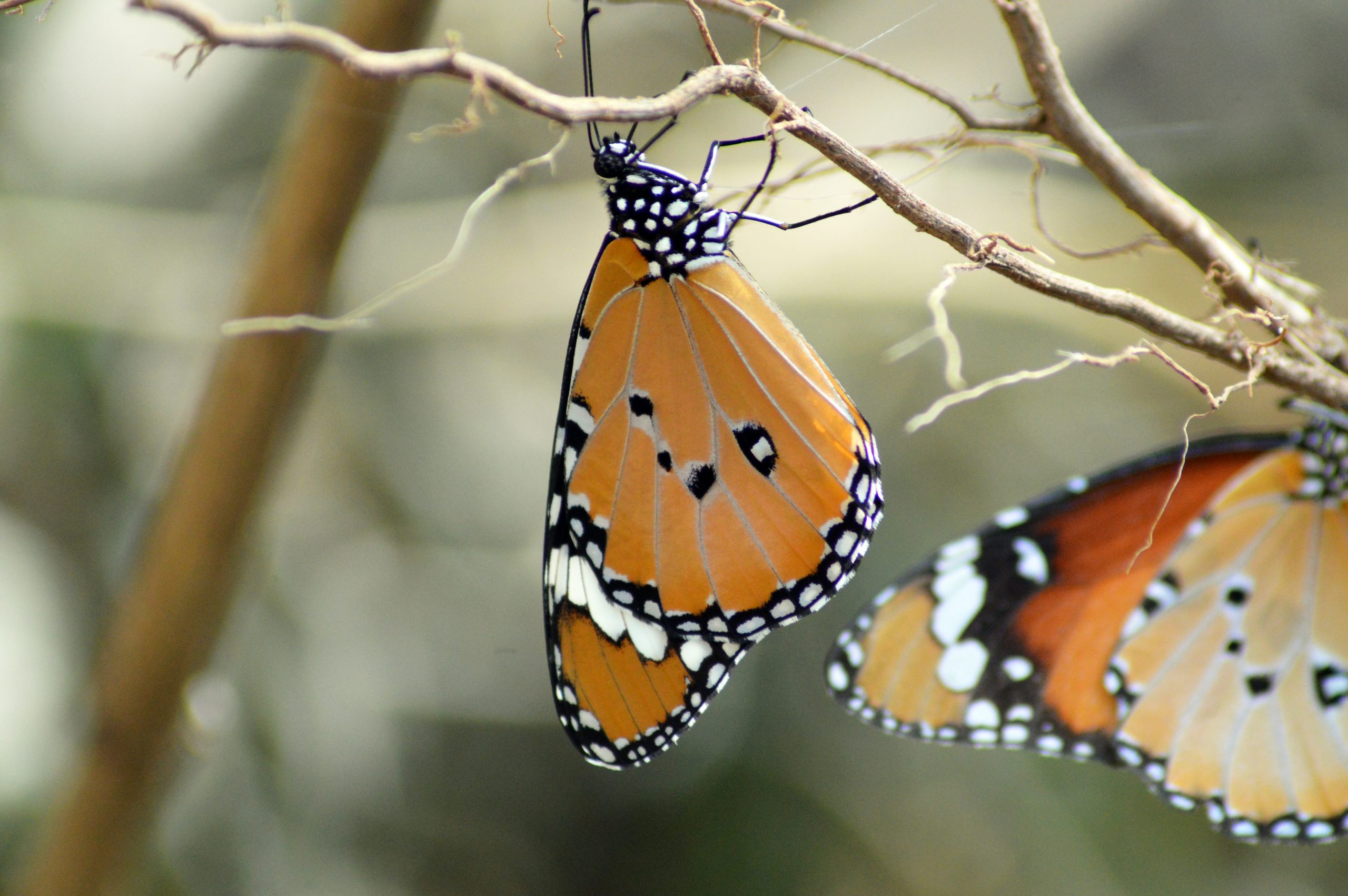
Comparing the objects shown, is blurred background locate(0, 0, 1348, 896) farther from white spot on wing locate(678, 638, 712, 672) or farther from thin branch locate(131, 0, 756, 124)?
thin branch locate(131, 0, 756, 124)

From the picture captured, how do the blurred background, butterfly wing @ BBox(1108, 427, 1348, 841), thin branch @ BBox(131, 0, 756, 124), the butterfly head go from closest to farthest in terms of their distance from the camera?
1. thin branch @ BBox(131, 0, 756, 124)
2. the butterfly head
3. butterfly wing @ BBox(1108, 427, 1348, 841)
4. the blurred background

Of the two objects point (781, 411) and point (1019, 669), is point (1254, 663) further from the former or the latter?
point (781, 411)

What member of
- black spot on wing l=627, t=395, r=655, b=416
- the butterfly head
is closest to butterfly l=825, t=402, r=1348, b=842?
black spot on wing l=627, t=395, r=655, b=416

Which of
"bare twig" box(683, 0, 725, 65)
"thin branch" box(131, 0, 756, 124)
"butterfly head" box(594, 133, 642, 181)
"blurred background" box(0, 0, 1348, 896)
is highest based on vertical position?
"bare twig" box(683, 0, 725, 65)

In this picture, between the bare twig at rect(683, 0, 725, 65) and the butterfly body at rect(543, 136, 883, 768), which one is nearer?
the bare twig at rect(683, 0, 725, 65)

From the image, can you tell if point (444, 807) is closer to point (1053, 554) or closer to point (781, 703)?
point (781, 703)

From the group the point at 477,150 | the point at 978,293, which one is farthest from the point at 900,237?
the point at 477,150

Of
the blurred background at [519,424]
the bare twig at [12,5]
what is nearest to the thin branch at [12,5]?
the bare twig at [12,5]

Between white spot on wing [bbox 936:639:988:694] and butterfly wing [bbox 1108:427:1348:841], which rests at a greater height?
butterfly wing [bbox 1108:427:1348:841]
